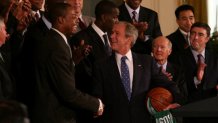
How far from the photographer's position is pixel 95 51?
5316 millimetres

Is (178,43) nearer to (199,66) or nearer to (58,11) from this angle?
(199,66)

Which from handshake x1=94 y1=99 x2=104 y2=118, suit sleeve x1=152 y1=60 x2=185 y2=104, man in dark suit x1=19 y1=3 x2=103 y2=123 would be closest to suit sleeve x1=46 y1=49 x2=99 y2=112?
man in dark suit x1=19 y1=3 x2=103 y2=123

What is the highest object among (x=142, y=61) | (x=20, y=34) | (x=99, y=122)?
(x=20, y=34)

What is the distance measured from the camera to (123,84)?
4812 mm

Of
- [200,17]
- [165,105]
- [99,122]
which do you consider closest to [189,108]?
[165,105]

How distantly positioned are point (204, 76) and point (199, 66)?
0.12 meters

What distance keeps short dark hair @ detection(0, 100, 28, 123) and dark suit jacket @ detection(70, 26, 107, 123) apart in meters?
2.82

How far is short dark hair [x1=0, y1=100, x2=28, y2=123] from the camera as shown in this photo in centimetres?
186

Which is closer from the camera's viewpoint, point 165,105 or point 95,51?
point 165,105

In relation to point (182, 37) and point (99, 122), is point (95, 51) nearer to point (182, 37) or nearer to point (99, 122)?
point (99, 122)

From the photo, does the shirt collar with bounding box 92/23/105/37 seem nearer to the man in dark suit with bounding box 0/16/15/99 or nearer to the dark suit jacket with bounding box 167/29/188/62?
the dark suit jacket with bounding box 167/29/188/62

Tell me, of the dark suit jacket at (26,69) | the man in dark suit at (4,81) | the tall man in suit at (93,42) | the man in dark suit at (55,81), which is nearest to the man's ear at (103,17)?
the tall man in suit at (93,42)

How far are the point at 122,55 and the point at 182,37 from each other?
1988mm

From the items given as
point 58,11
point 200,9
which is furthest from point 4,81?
point 200,9
